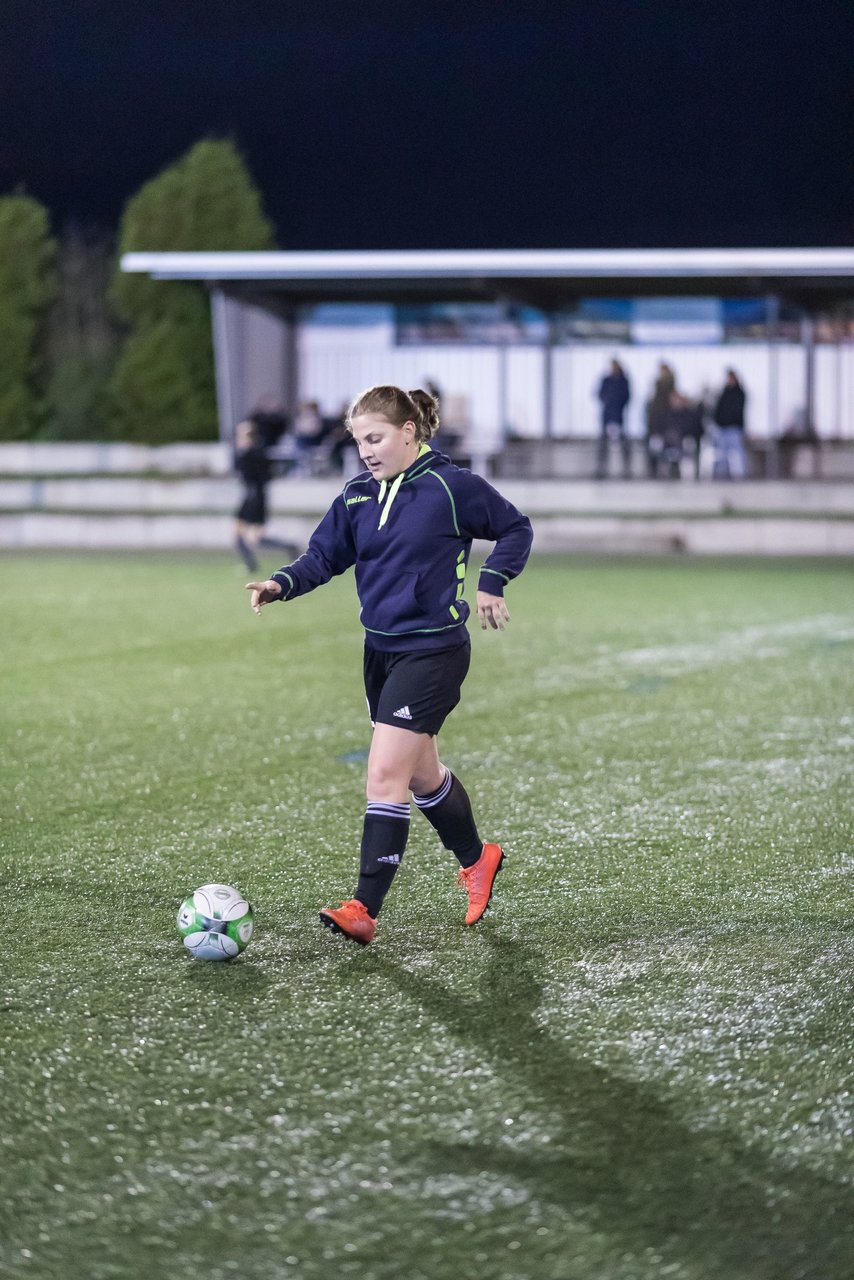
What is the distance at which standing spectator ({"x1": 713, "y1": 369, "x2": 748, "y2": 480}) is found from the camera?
87.8ft

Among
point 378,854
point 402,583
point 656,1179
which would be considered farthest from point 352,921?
point 656,1179

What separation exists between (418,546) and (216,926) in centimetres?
128

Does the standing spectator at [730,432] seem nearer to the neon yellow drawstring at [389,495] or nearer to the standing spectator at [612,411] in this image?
the standing spectator at [612,411]

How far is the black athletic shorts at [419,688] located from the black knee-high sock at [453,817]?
29 cm

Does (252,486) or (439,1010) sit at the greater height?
(252,486)

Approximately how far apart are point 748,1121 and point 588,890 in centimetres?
201

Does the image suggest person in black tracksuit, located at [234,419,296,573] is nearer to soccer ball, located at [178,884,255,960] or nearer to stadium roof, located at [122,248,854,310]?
stadium roof, located at [122,248,854,310]

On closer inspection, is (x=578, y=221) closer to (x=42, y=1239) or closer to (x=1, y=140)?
(x=1, y=140)

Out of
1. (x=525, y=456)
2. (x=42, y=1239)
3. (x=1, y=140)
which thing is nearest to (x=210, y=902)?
(x=42, y=1239)

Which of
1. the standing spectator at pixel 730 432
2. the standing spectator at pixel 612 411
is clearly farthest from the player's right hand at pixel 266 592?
the standing spectator at pixel 730 432

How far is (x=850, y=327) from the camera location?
2886 centimetres

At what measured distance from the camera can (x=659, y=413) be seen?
2716cm

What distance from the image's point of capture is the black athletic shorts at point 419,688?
482 centimetres

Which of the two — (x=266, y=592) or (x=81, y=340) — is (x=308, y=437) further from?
(x=266, y=592)
